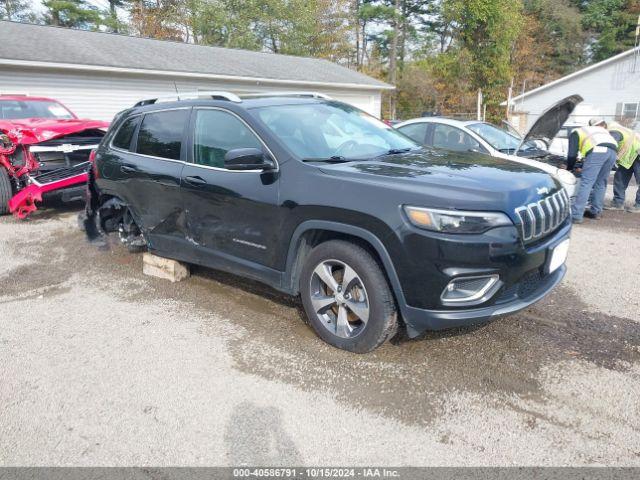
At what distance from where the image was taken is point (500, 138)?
8.48m

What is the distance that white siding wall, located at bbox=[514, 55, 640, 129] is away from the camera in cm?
2798

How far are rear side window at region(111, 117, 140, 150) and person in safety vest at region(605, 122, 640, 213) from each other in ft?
24.7

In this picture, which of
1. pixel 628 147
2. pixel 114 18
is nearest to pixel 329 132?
pixel 628 147

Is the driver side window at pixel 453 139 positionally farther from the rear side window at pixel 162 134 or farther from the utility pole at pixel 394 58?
the utility pole at pixel 394 58

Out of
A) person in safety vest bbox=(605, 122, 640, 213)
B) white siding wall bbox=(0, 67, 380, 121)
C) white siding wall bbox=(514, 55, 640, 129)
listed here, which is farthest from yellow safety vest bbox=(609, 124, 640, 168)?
white siding wall bbox=(514, 55, 640, 129)

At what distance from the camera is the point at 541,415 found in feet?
9.17

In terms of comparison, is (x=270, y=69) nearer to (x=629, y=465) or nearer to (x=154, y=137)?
(x=154, y=137)

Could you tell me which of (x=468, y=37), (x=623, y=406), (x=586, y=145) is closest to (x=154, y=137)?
(x=623, y=406)

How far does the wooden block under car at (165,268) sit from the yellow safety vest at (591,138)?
6.13 metres

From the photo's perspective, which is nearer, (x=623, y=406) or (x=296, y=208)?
(x=623, y=406)

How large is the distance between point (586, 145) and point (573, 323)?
455 centimetres

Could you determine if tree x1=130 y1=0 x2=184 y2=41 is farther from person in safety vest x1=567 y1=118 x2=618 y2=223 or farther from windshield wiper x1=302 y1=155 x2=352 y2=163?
windshield wiper x1=302 y1=155 x2=352 y2=163

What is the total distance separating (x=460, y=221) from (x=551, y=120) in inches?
214

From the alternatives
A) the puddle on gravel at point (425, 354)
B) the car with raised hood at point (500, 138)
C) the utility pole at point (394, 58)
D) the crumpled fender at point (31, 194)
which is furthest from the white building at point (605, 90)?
the puddle on gravel at point (425, 354)
